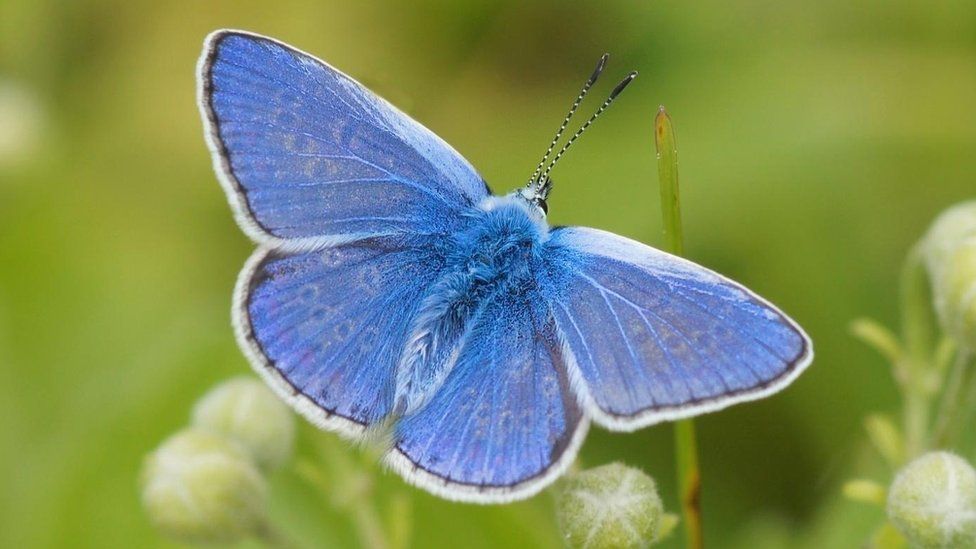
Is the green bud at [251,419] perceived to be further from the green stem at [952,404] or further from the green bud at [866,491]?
the green stem at [952,404]

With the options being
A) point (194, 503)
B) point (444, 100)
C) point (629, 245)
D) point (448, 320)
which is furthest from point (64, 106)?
point (629, 245)

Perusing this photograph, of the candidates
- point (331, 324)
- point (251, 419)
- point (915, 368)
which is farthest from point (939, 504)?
point (251, 419)

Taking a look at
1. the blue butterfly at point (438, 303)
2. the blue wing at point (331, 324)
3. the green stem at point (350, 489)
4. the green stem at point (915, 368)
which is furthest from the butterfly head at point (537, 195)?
the green stem at point (915, 368)

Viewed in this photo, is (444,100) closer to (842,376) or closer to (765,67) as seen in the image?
(765,67)

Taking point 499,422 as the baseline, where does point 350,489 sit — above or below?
below

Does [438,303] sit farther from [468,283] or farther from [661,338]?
[661,338]
